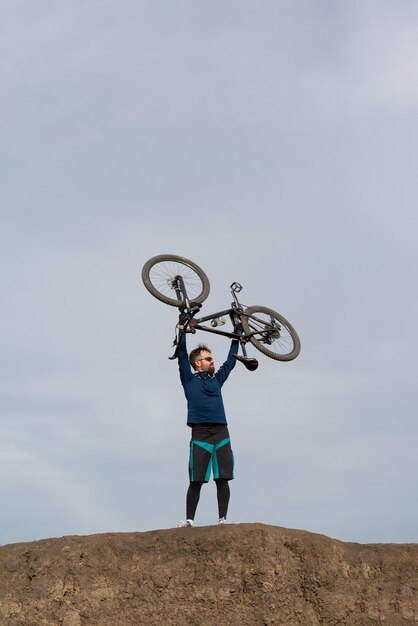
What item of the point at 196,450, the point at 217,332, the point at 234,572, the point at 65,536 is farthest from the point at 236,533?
the point at 217,332

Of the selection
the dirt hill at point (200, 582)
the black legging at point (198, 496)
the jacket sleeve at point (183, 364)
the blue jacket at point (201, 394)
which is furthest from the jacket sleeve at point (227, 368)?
the dirt hill at point (200, 582)

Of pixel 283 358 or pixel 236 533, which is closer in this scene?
pixel 236 533

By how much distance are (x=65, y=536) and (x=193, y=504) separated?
60.7 inches

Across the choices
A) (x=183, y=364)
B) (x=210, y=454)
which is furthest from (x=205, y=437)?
(x=183, y=364)

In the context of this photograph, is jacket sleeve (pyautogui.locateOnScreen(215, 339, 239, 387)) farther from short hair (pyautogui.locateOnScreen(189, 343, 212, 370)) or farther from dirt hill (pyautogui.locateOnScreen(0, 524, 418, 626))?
dirt hill (pyautogui.locateOnScreen(0, 524, 418, 626))

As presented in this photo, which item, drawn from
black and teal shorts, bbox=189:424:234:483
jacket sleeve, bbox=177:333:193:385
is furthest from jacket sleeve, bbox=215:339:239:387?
black and teal shorts, bbox=189:424:234:483

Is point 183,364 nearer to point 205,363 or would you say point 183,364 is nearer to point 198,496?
point 205,363

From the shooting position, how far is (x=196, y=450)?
1119 centimetres

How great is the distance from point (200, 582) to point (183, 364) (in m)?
2.68

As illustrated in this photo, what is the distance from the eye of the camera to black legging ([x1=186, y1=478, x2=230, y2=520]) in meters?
11.1

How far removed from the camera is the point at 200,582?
10.3 metres

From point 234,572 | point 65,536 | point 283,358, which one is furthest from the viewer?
point 283,358

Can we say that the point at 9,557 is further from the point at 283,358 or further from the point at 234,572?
the point at 283,358

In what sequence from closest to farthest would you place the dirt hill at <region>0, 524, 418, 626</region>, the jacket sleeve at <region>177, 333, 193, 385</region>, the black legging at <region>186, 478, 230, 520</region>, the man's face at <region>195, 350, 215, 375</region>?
the dirt hill at <region>0, 524, 418, 626</region> < the black legging at <region>186, 478, 230, 520</region> < the jacket sleeve at <region>177, 333, 193, 385</region> < the man's face at <region>195, 350, 215, 375</region>
